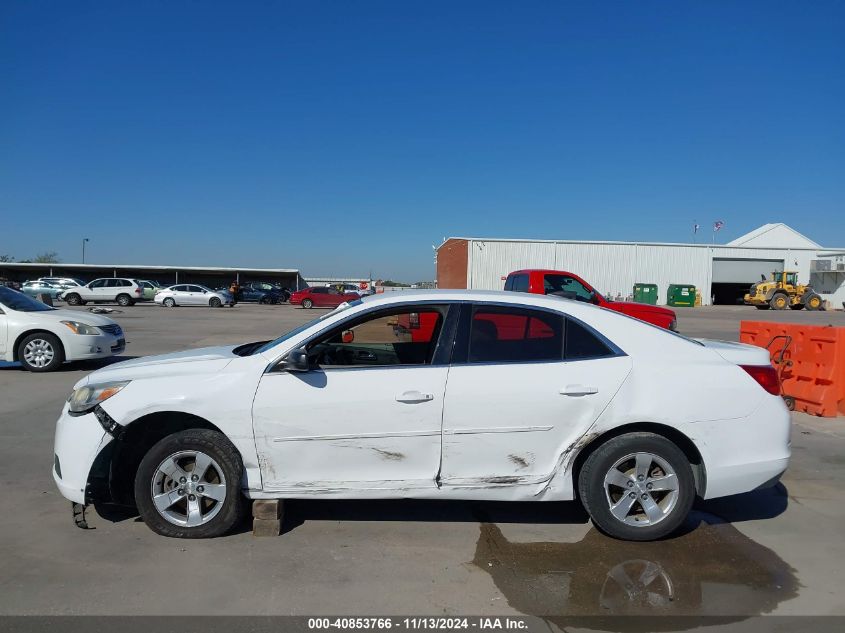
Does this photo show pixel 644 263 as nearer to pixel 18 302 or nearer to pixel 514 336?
pixel 18 302

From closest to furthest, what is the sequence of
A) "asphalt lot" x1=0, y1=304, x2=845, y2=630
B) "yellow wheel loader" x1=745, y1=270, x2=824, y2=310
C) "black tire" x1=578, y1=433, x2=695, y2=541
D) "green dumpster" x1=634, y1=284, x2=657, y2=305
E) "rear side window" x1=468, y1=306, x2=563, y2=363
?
"asphalt lot" x1=0, y1=304, x2=845, y2=630, "black tire" x1=578, y1=433, x2=695, y2=541, "rear side window" x1=468, y1=306, x2=563, y2=363, "yellow wheel loader" x1=745, y1=270, x2=824, y2=310, "green dumpster" x1=634, y1=284, x2=657, y2=305

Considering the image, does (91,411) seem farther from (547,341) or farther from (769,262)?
(769,262)

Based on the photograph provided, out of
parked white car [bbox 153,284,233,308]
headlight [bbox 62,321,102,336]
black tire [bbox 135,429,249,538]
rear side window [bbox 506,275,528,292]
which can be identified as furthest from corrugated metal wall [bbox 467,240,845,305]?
black tire [bbox 135,429,249,538]

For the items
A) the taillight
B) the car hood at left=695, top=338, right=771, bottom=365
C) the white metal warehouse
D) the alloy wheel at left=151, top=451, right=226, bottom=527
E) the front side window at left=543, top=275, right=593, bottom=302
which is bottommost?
the alloy wheel at left=151, top=451, right=226, bottom=527

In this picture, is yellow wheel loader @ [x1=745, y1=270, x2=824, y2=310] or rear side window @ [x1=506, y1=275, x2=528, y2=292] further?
yellow wheel loader @ [x1=745, y1=270, x2=824, y2=310]

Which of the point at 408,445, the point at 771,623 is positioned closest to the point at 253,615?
the point at 408,445

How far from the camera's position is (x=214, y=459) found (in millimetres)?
3873

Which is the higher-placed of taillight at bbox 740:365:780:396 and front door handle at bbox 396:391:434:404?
taillight at bbox 740:365:780:396

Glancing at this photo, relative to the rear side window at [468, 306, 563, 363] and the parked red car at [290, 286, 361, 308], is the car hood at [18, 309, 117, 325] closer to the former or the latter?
the rear side window at [468, 306, 563, 363]

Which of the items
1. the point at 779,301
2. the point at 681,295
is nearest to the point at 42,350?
the point at 779,301

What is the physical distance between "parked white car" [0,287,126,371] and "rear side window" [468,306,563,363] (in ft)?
28.5

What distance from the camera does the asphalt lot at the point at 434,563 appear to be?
328cm

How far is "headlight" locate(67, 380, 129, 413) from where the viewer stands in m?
3.95

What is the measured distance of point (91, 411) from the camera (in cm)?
395
